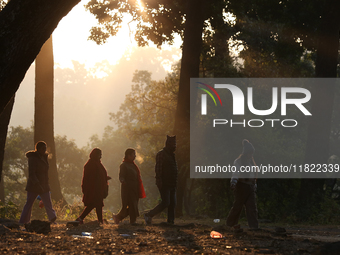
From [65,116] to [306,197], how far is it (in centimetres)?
17388

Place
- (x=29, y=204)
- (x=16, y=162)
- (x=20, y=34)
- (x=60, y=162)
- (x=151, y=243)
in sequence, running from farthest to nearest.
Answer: (x=60, y=162)
(x=16, y=162)
(x=29, y=204)
(x=151, y=243)
(x=20, y=34)

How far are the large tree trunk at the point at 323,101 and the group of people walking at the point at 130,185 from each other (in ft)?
24.3

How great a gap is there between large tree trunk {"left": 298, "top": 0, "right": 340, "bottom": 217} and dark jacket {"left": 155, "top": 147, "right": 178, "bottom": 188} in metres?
7.61

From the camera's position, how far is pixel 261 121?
2097cm

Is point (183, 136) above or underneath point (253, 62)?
underneath

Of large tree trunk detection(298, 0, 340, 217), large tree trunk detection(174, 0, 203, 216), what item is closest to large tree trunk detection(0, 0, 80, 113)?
large tree trunk detection(174, 0, 203, 216)

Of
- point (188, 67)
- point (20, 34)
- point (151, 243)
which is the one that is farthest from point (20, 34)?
point (188, 67)

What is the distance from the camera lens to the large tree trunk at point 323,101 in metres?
16.0

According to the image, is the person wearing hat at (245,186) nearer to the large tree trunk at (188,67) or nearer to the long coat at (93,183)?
the long coat at (93,183)

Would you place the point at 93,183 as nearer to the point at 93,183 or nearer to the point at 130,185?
the point at 93,183

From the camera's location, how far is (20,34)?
16.9 ft

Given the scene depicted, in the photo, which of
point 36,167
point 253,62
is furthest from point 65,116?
point 36,167

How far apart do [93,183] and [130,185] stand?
0.84 meters

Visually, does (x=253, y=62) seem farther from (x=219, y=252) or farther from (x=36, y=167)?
(x=219, y=252)
